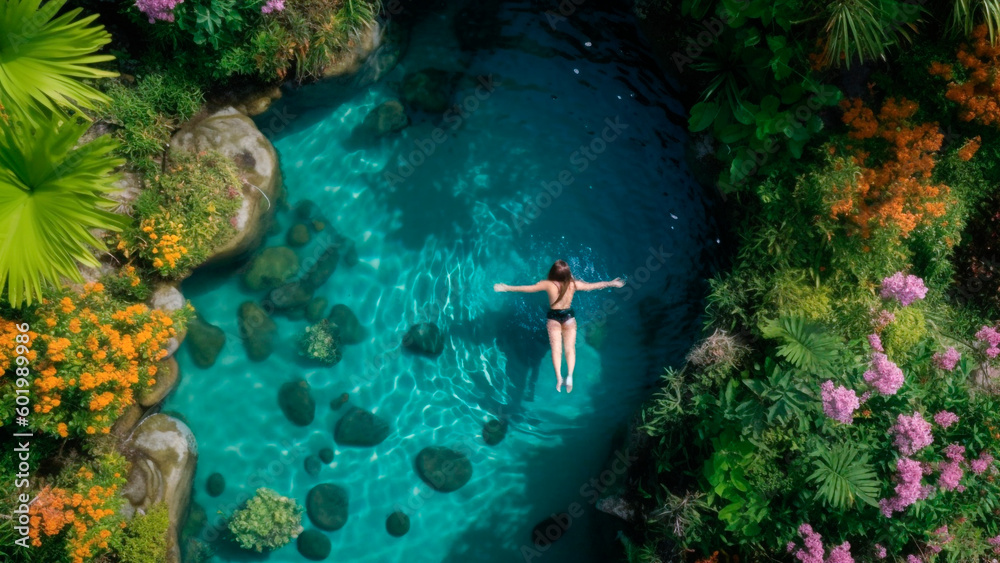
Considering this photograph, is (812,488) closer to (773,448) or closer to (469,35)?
(773,448)

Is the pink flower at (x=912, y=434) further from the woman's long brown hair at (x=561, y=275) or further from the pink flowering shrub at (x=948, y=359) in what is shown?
the woman's long brown hair at (x=561, y=275)

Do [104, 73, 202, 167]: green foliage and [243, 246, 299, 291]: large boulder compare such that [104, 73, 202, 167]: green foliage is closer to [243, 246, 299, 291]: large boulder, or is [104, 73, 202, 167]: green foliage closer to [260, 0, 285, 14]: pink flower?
[260, 0, 285, 14]: pink flower

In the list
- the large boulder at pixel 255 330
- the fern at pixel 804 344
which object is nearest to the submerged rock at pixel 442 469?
the large boulder at pixel 255 330

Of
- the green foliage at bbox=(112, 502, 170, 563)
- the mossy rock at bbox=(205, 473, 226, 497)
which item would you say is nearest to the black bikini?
the mossy rock at bbox=(205, 473, 226, 497)

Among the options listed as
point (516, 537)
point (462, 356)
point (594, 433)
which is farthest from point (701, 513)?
point (462, 356)

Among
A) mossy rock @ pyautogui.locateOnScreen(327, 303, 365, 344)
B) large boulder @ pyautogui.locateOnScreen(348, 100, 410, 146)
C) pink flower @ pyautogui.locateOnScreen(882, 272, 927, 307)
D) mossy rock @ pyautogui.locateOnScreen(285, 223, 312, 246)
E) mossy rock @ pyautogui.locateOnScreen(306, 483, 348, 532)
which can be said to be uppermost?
large boulder @ pyautogui.locateOnScreen(348, 100, 410, 146)

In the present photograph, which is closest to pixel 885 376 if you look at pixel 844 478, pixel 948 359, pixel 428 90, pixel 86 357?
pixel 844 478
